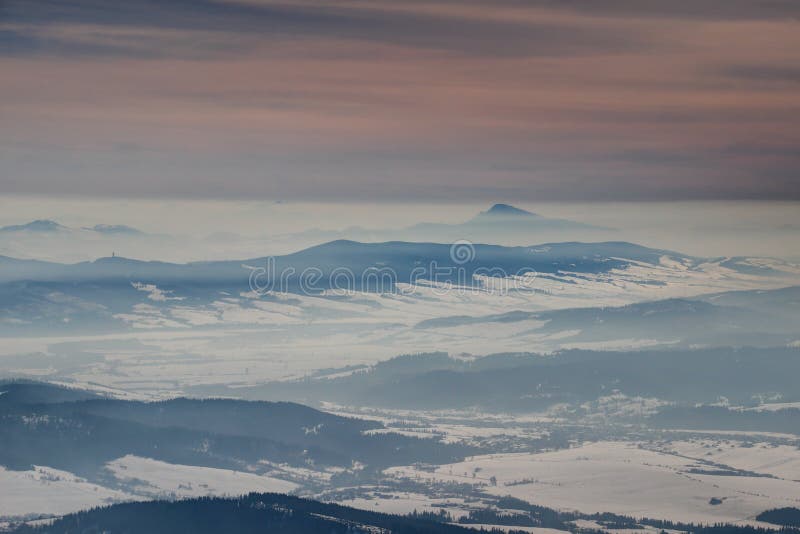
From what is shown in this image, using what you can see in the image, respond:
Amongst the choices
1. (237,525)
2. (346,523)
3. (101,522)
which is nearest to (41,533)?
(101,522)

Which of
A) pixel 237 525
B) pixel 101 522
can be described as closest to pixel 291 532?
pixel 237 525

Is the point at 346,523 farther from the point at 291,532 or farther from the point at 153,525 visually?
the point at 153,525

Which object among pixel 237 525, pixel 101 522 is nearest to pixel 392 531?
pixel 237 525

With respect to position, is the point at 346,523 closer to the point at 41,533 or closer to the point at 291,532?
the point at 291,532

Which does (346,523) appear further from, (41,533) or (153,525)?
(41,533)

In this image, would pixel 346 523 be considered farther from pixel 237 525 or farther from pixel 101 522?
pixel 101 522
